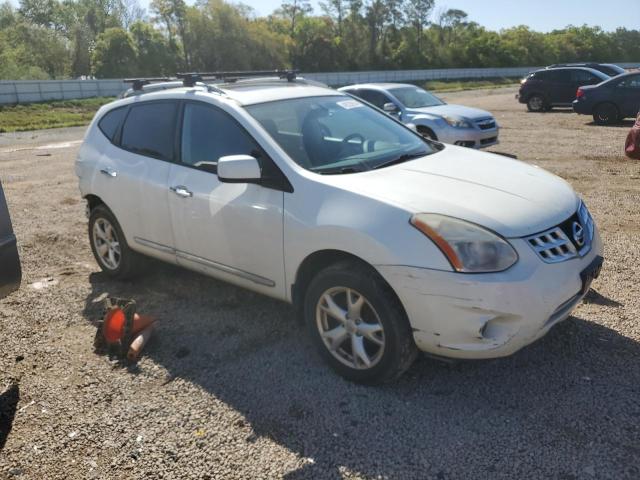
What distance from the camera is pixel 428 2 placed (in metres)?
90.1

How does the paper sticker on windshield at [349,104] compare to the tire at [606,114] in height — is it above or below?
above

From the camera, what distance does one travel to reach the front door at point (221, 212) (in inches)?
150

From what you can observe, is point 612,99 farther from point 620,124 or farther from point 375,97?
point 375,97

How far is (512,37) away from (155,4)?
53.2 m

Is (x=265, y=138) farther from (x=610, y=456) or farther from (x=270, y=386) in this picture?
(x=610, y=456)

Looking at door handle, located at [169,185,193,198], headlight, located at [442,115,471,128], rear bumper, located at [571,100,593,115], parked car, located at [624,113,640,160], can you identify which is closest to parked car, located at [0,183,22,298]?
door handle, located at [169,185,193,198]

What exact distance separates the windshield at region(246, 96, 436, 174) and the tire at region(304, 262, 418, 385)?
0.78 m

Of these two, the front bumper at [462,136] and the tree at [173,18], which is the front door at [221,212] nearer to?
the front bumper at [462,136]

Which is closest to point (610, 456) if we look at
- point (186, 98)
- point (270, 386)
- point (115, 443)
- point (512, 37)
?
point (270, 386)

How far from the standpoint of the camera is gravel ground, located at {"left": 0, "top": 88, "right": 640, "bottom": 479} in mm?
2887

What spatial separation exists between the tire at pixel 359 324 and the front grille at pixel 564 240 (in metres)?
0.81

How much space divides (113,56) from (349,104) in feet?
190

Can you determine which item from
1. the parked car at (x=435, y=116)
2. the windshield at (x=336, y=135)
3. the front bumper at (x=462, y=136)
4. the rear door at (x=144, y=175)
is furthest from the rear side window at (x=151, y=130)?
the front bumper at (x=462, y=136)

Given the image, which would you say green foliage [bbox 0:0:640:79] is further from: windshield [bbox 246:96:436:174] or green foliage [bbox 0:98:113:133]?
windshield [bbox 246:96:436:174]
